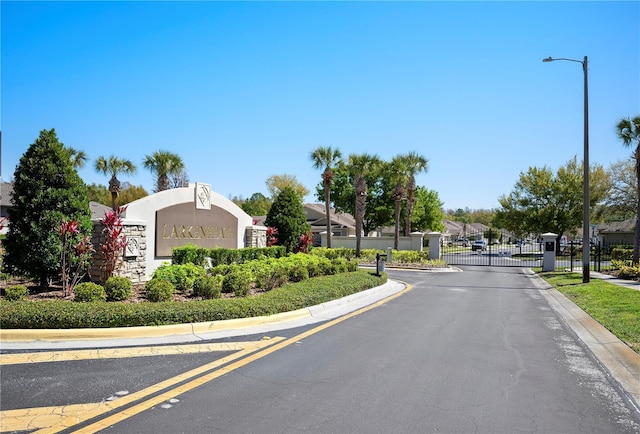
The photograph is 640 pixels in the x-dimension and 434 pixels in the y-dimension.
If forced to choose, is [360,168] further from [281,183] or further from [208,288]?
[281,183]

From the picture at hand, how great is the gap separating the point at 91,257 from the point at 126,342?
5.05 meters

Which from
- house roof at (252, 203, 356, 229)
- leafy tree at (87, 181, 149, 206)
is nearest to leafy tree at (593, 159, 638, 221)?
house roof at (252, 203, 356, 229)

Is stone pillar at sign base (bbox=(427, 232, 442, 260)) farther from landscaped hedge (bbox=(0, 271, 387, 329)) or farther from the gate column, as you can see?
landscaped hedge (bbox=(0, 271, 387, 329))

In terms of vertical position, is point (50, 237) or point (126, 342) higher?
point (50, 237)

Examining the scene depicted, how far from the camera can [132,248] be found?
43.4 ft

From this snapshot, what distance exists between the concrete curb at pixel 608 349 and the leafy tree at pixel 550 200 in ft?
119

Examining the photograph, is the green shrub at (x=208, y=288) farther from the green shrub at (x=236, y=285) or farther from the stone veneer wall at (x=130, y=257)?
the stone veneer wall at (x=130, y=257)

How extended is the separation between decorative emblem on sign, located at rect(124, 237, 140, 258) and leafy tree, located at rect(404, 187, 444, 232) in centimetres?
4290

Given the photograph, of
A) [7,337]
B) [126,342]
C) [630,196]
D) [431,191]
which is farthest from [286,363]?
[431,191]

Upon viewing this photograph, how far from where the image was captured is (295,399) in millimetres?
5445

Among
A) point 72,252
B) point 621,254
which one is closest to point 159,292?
point 72,252

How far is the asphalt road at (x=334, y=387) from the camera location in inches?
190

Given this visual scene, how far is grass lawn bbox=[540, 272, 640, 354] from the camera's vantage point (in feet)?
30.8

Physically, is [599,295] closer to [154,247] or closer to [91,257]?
[154,247]
